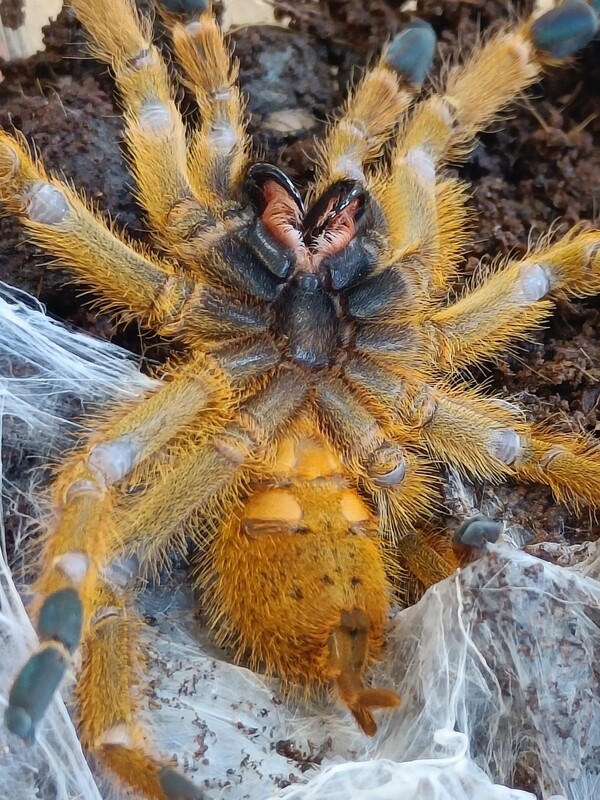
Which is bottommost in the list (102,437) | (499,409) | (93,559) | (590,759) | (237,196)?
(590,759)

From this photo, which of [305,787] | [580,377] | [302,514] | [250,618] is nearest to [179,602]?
[250,618]

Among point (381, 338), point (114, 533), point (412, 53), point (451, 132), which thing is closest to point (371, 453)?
point (381, 338)

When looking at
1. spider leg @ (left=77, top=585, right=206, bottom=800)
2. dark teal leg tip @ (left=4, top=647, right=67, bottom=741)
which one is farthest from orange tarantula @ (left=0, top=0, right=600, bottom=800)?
dark teal leg tip @ (left=4, top=647, right=67, bottom=741)

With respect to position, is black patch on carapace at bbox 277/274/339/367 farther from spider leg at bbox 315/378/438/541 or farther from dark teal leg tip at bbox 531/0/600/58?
dark teal leg tip at bbox 531/0/600/58

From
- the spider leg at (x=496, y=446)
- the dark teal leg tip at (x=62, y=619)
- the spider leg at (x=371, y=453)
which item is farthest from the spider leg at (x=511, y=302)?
the dark teal leg tip at (x=62, y=619)

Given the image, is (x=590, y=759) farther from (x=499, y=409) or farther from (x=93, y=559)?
(x=93, y=559)

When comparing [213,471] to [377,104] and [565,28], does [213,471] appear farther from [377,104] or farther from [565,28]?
[565,28]
